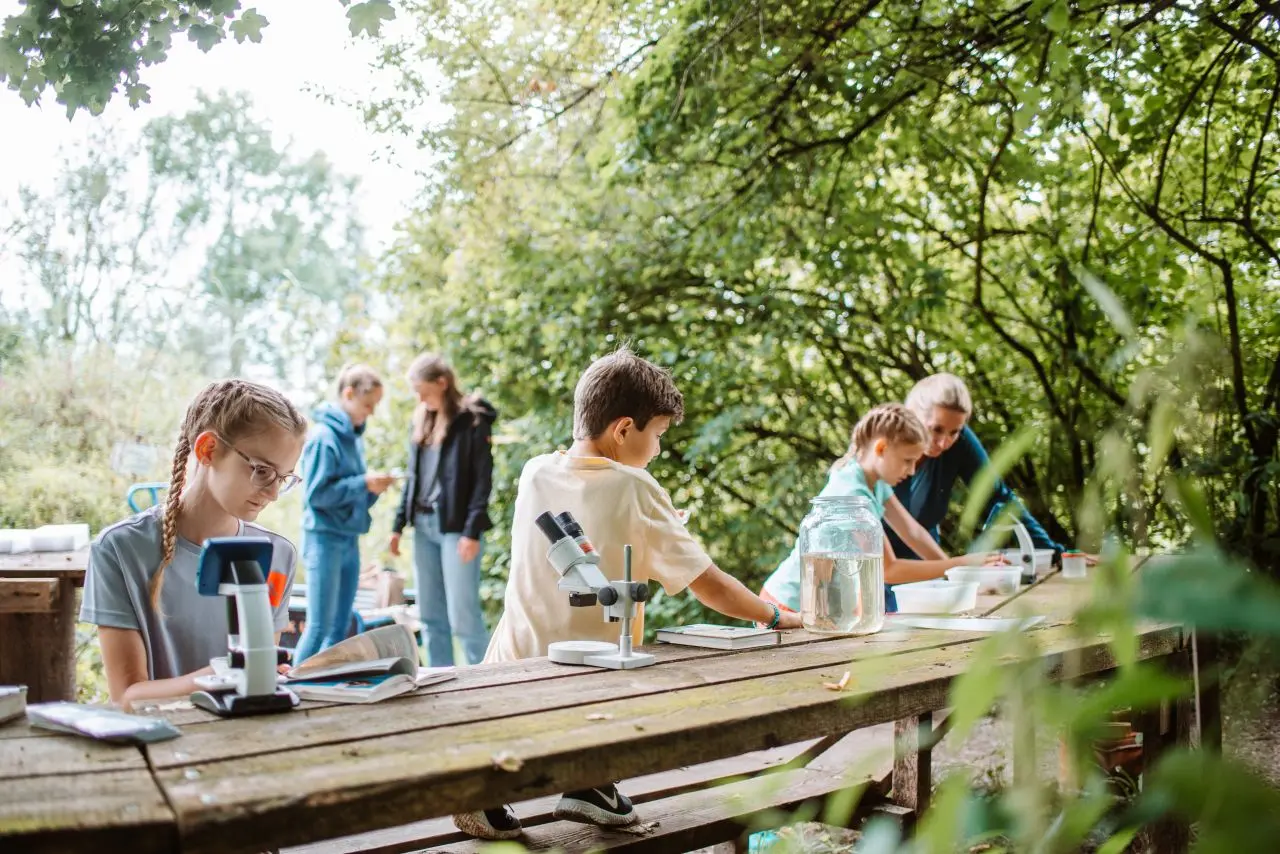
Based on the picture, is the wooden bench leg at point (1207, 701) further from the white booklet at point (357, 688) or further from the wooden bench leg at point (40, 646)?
the wooden bench leg at point (40, 646)

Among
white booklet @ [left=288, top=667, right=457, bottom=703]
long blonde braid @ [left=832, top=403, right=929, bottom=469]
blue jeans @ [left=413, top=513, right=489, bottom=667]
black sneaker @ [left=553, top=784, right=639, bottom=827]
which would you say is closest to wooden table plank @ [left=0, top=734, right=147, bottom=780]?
white booklet @ [left=288, top=667, right=457, bottom=703]

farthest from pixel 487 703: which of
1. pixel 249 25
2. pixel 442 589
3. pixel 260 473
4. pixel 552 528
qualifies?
pixel 442 589

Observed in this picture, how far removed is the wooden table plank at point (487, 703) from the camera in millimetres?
1326

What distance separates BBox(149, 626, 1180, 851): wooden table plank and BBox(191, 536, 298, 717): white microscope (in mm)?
248

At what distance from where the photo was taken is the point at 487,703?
5.32 feet

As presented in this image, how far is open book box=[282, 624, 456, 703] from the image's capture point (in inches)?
63.4

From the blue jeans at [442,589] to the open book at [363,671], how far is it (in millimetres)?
3306

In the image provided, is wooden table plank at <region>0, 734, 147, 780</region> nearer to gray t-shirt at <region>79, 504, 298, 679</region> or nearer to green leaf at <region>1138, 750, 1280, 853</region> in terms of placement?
gray t-shirt at <region>79, 504, 298, 679</region>

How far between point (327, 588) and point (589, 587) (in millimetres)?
3302

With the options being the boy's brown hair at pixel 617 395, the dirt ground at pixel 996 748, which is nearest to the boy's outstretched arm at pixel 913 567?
the dirt ground at pixel 996 748

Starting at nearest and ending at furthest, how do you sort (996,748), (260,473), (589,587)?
(589,587) → (260,473) → (996,748)

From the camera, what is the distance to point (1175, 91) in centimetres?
486

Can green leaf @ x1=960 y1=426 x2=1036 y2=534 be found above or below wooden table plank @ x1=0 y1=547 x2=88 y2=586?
above

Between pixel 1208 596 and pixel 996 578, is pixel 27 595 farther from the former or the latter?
pixel 1208 596
